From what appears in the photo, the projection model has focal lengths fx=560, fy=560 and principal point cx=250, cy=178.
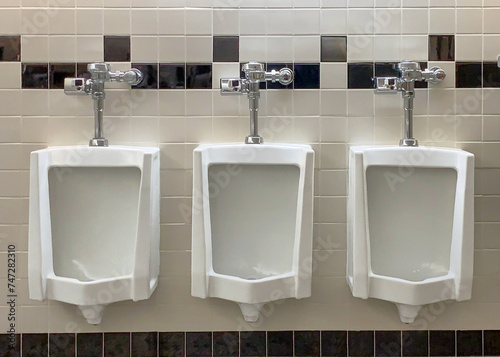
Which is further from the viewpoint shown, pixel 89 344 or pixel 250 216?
pixel 89 344

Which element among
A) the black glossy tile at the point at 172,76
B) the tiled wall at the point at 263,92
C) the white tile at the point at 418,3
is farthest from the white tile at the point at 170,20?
the white tile at the point at 418,3

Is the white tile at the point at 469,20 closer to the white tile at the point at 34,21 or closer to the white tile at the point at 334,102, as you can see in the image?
A: the white tile at the point at 334,102

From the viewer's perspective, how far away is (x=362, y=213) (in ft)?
5.75

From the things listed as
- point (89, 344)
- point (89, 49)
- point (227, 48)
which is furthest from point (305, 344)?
point (89, 49)

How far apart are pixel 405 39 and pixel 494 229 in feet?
2.42

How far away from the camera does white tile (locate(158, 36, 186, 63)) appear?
196cm

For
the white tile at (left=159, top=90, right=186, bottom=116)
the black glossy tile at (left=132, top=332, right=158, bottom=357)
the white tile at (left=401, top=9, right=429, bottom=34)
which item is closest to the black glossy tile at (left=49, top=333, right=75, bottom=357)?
the black glossy tile at (left=132, top=332, right=158, bottom=357)

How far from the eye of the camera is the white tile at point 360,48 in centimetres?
196

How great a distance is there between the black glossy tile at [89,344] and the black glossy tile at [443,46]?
155 cm

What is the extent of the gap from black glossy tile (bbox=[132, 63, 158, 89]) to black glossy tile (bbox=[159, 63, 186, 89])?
0.07 feet

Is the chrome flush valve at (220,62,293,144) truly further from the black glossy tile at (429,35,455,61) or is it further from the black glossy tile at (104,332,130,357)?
the black glossy tile at (104,332,130,357)

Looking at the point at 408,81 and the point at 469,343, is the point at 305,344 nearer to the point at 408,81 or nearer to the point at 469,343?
the point at 469,343

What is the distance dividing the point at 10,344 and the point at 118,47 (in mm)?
1127

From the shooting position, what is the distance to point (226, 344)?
6.57 ft
